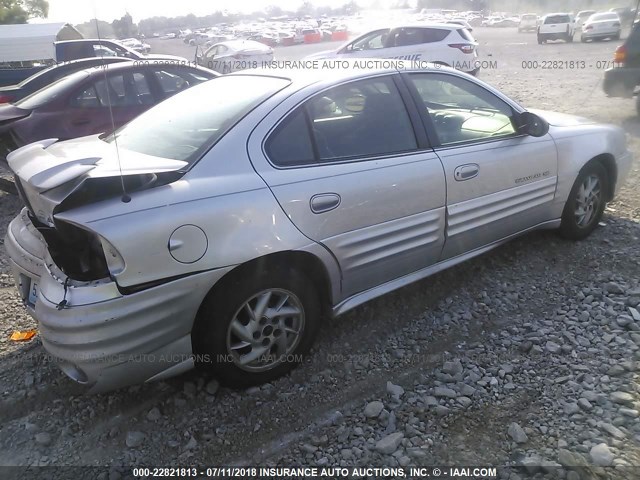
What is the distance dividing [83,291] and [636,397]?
2.65 metres

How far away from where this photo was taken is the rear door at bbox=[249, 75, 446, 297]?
2.67 meters

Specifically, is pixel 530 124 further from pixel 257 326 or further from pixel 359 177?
A: pixel 257 326

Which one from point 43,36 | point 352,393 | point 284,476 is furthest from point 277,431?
point 43,36

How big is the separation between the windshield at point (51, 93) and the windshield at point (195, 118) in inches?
138

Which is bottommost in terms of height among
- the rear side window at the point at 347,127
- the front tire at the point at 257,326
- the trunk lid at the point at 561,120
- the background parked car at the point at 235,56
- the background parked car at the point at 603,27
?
the front tire at the point at 257,326

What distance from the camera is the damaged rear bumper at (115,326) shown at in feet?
7.21

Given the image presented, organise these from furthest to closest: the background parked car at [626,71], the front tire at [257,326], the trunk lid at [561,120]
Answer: the background parked car at [626,71] → the trunk lid at [561,120] → the front tire at [257,326]

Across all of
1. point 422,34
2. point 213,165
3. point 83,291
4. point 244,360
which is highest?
point 422,34

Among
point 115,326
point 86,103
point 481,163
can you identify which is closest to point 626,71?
point 481,163

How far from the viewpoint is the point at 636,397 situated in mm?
2598

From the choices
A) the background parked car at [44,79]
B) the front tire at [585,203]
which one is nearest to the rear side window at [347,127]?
the front tire at [585,203]

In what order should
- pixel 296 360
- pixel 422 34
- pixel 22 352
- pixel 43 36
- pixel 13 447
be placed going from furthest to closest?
→ pixel 43 36
pixel 422 34
pixel 22 352
pixel 296 360
pixel 13 447

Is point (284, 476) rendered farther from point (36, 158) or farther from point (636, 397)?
point (36, 158)

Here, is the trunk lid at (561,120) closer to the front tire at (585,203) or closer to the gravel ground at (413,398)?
the front tire at (585,203)
